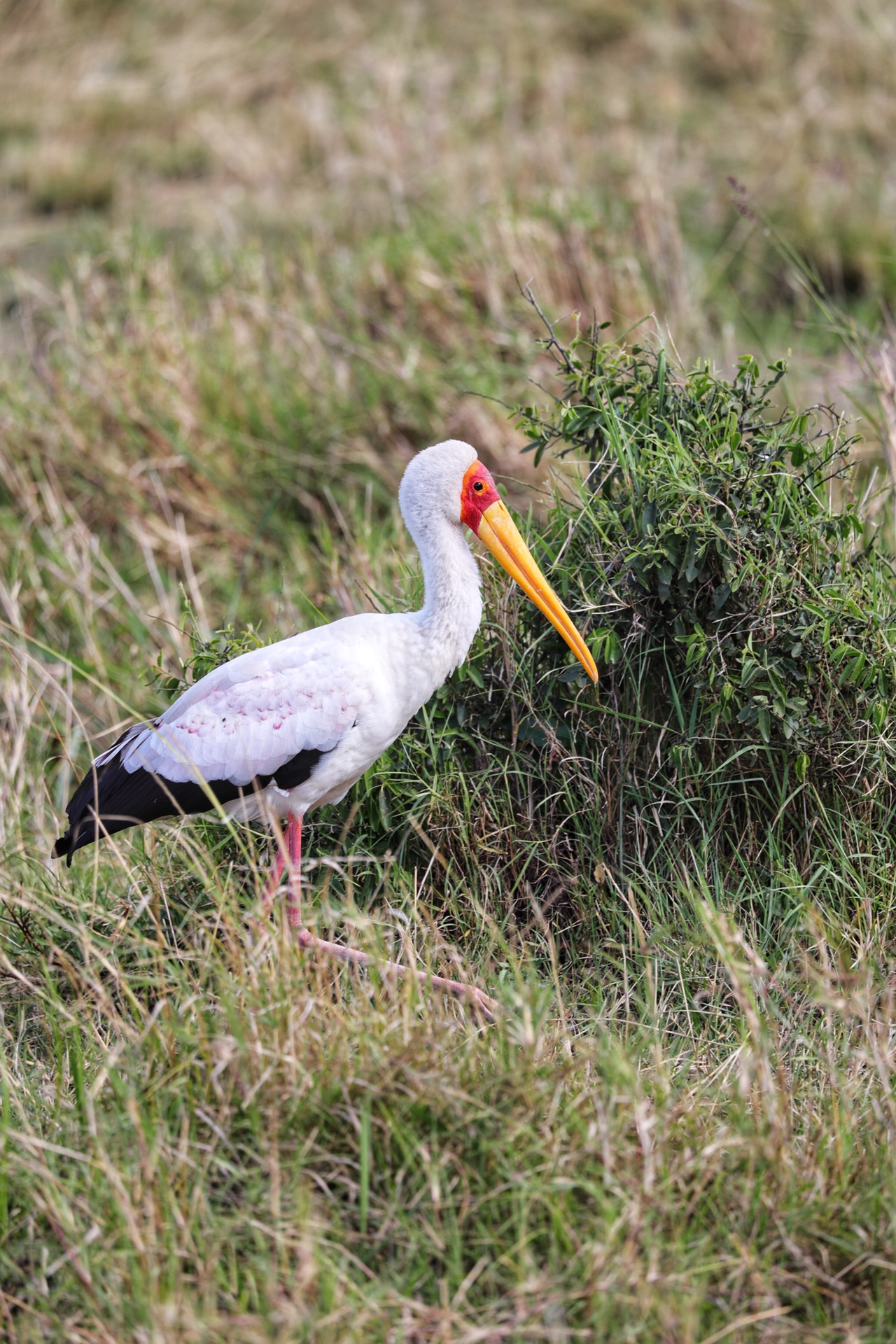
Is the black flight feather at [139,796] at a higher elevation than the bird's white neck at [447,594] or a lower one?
lower

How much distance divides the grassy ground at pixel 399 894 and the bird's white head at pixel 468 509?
0.73 ft

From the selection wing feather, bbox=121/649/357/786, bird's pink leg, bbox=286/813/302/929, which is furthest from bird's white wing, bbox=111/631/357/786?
bird's pink leg, bbox=286/813/302/929

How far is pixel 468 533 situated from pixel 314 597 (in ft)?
3.24

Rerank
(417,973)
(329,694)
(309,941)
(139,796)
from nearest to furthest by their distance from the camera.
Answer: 1. (417,973)
2. (309,941)
3. (329,694)
4. (139,796)

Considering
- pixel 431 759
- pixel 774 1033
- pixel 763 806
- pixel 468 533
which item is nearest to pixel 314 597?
pixel 468 533

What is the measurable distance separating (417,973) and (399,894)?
68 cm

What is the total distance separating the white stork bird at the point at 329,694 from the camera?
3172mm

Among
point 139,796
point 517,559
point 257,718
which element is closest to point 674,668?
point 517,559

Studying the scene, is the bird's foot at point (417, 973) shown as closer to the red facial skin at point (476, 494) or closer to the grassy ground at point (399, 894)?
the grassy ground at point (399, 894)

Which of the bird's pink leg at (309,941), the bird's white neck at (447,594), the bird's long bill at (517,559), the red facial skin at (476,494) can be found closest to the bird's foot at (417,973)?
the bird's pink leg at (309,941)

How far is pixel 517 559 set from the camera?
10.8 ft

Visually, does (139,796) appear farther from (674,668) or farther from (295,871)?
(674,668)

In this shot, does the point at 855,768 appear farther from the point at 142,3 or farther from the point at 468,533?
the point at 142,3

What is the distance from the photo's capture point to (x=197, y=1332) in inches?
83.6
